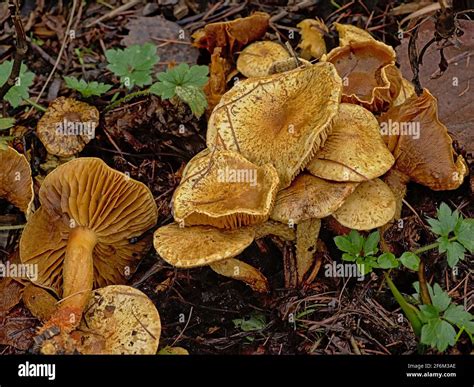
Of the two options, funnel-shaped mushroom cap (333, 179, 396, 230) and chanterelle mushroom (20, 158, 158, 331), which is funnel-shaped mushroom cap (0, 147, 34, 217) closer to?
chanterelle mushroom (20, 158, 158, 331)

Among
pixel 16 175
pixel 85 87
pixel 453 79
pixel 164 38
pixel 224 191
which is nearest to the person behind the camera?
pixel 224 191

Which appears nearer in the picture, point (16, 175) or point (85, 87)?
point (16, 175)

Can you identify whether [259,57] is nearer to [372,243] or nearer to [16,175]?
[372,243]

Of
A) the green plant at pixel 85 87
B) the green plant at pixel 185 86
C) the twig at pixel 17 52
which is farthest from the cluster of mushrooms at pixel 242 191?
the green plant at pixel 85 87

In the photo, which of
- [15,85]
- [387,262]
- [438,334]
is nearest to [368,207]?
[387,262]

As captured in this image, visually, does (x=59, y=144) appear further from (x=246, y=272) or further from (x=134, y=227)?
(x=246, y=272)

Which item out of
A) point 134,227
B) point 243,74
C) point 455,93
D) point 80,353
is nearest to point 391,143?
point 455,93
